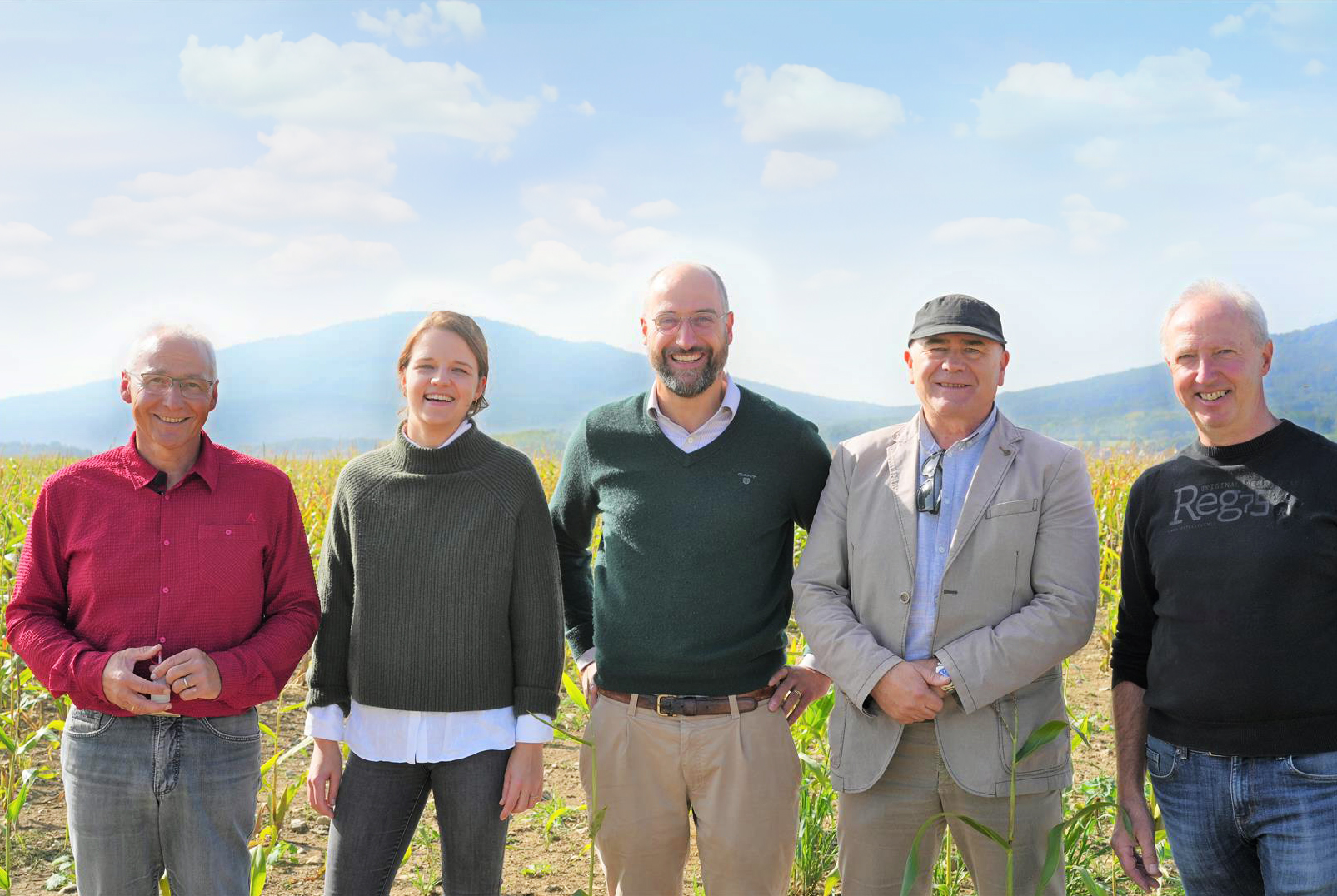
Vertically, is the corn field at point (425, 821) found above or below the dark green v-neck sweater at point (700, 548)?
below

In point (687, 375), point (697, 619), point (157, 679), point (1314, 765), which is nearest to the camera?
point (1314, 765)

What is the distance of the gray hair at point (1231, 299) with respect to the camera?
2.41 meters

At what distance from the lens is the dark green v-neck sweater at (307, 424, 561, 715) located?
8.50 ft

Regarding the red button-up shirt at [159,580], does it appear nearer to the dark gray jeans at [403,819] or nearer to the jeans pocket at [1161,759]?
the dark gray jeans at [403,819]

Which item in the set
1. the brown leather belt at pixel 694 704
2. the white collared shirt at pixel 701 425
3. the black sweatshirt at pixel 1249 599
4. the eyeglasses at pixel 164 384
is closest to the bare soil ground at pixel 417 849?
the brown leather belt at pixel 694 704

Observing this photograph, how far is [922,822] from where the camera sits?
2.60m

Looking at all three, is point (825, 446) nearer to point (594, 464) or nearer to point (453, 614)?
point (594, 464)

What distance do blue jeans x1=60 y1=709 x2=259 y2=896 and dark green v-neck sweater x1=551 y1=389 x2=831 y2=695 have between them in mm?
1029

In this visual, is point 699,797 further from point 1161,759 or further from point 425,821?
point 425,821

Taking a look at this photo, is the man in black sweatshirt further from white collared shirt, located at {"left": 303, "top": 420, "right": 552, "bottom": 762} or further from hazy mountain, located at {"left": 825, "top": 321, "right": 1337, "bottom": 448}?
hazy mountain, located at {"left": 825, "top": 321, "right": 1337, "bottom": 448}

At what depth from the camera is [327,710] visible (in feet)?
8.65

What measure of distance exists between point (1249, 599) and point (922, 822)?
954 mm

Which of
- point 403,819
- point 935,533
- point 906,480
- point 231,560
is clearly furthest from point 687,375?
point 403,819

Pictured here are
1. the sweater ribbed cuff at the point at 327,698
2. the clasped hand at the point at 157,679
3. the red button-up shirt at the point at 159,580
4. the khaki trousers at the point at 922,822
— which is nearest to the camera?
the clasped hand at the point at 157,679
